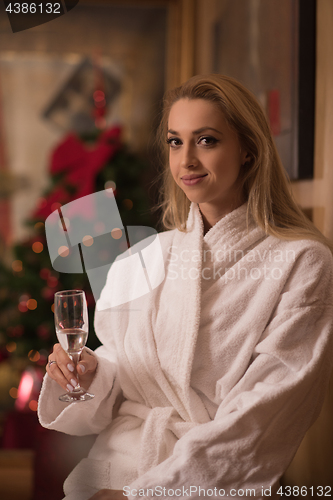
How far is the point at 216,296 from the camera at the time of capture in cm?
85

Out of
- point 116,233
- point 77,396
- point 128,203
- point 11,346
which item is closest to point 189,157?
point 116,233

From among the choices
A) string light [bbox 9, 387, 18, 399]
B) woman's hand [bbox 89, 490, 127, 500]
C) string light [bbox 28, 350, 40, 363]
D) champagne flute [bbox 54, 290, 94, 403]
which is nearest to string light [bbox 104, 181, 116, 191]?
string light [bbox 28, 350, 40, 363]

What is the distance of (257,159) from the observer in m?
0.88

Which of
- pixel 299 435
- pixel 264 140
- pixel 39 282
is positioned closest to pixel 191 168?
pixel 264 140

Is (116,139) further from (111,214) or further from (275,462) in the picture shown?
(275,462)

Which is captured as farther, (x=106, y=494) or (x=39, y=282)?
(x=39, y=282)

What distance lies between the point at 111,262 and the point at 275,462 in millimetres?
476

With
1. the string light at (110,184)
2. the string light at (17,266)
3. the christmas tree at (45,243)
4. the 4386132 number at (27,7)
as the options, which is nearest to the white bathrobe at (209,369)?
the 4386132 number at (27,7)

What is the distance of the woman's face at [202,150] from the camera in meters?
0.81

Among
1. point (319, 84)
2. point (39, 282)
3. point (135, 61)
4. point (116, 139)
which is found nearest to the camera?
point (319, 84)

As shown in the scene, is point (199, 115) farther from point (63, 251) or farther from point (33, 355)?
point (33, 355)

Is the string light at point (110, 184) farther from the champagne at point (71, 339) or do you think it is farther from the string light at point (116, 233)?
the champagne at point (71, 339)

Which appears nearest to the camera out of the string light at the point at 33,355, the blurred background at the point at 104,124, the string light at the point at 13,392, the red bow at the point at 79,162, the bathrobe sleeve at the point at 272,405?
the bathrobe sleeve at the point at 272,405

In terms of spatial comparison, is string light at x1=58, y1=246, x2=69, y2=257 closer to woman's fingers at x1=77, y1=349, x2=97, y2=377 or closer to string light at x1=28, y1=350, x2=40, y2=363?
woman's fingers at x1=77, y1=349, x2=97, y2=377
